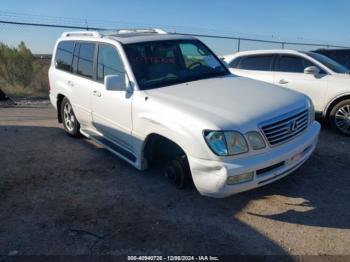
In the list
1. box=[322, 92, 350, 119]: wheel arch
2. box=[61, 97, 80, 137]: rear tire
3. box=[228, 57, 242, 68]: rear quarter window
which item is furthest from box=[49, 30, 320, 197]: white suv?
box=[228, 57, 242, 68]: rear quarter window

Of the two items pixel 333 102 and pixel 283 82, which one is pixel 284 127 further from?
pixel 283 82

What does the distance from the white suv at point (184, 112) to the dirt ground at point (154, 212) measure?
37 cm

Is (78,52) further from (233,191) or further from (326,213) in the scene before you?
(326,213)

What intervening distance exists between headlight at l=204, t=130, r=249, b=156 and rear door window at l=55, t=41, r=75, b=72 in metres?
3.72

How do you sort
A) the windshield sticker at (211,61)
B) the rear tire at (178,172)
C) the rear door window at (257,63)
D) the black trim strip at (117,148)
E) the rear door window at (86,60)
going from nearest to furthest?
the rear tire at (178,172), the black trim strip at (117,148), the windshield sticker at (211,61), the rear door window at (86,60), the rear door window at (257,63)

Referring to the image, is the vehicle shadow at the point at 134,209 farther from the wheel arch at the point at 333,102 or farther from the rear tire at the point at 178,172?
the wheel arch at the point at 333,102

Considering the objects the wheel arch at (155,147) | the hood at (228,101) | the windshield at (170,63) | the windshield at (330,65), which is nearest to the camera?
the hood at (228,101)

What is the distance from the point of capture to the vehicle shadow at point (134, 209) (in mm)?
3668

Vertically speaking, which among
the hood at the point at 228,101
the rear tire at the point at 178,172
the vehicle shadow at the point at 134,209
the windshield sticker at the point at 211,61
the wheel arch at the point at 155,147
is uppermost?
the windshield sticker at the point at 211,61

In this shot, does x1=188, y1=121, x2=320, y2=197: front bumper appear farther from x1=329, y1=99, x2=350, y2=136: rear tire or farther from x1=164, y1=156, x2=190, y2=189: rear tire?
x1=329, y1=99, x2=350, y2=136: rear tire

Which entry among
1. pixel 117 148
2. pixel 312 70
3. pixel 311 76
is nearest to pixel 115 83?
pixel 117 148

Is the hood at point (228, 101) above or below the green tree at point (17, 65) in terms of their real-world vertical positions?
above

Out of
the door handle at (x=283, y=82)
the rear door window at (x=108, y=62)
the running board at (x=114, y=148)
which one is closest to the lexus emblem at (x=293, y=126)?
the running board at (x=114, y=148)

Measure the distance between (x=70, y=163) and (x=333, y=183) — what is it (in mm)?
3868
